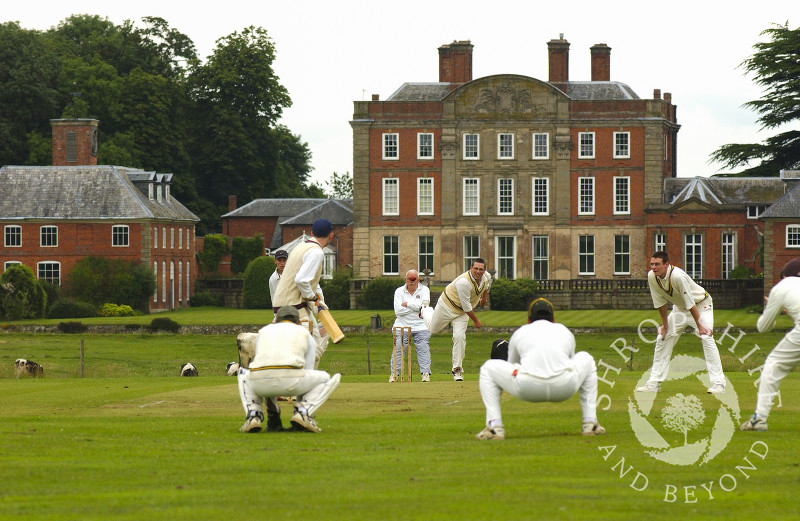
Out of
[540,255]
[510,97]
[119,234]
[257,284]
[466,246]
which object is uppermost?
[510,97]

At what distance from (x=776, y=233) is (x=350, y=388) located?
4472 cm

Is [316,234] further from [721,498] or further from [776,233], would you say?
[776,233]

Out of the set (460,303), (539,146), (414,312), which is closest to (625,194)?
(539,146)

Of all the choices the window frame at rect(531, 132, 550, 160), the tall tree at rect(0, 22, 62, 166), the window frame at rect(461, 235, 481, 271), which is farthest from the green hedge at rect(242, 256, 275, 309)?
the tall tree at rect(0, 22, 62, 166)

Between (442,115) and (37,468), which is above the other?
(442,115)

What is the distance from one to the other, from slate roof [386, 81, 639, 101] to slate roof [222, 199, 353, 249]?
8.59m

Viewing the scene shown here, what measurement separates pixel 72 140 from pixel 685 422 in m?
60.7

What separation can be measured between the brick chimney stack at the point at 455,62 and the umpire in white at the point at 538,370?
2332 inches

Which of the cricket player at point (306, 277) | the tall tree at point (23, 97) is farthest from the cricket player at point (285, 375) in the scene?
the tall tree at point (23, 97)

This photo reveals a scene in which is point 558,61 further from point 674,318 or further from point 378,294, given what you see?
point 674,318

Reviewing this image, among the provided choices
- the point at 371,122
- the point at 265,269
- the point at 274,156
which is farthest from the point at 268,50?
the point at 265,269

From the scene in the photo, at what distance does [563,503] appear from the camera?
310 inches

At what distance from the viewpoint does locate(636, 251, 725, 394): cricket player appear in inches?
593

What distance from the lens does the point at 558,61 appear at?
226 ft
